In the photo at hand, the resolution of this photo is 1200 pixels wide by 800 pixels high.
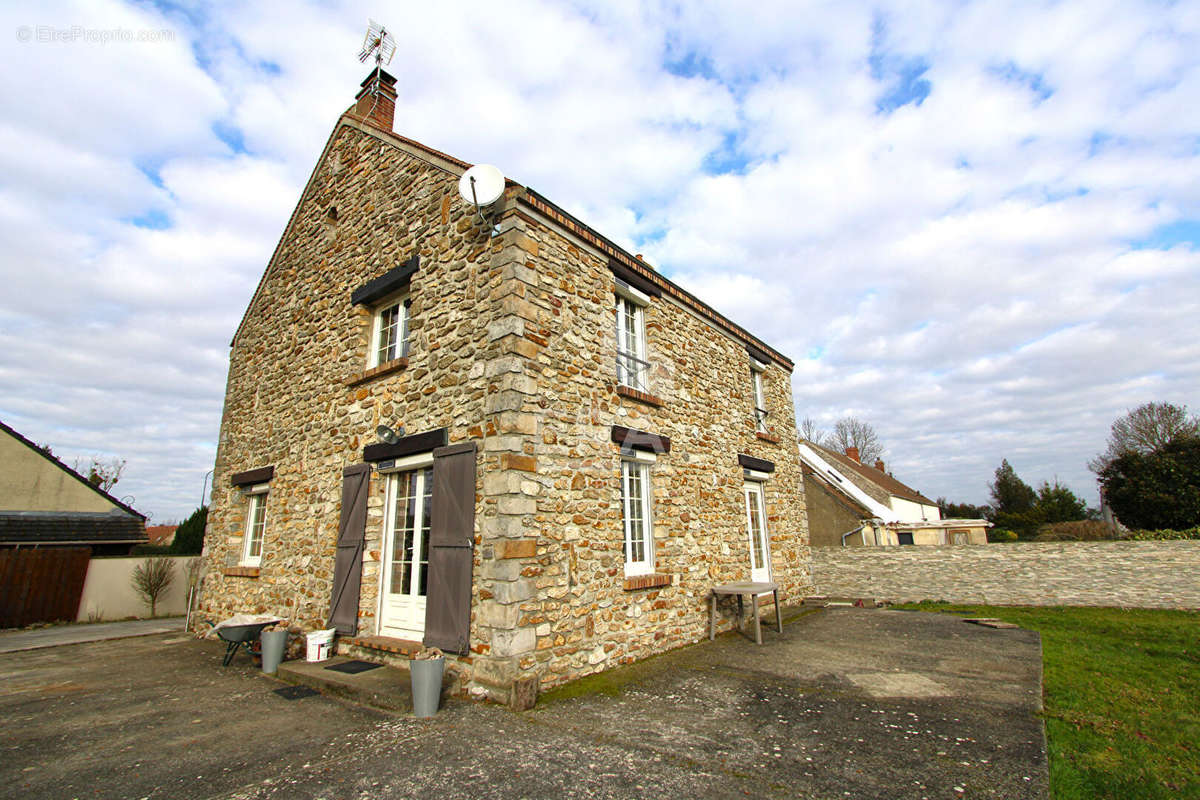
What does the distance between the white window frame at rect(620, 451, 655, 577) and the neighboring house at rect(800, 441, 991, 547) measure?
12751 millimetres

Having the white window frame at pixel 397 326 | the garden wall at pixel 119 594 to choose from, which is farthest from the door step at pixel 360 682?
the garden wall at pixel 119 594

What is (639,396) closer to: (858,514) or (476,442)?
(476,442)

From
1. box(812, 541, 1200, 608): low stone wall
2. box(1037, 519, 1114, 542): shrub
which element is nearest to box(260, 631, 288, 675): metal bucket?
box(812, 541, 1200, 608): low stone wall

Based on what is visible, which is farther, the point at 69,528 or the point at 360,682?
the point at 69,528

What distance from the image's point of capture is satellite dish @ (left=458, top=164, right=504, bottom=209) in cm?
Answer: 571

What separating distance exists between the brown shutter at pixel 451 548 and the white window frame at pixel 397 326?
209 cm

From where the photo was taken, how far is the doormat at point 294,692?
5.30 metres

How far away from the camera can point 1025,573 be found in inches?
436

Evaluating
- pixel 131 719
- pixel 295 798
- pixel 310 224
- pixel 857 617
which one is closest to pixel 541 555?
pixel 295 798

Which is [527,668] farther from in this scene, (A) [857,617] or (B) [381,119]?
(B) [381,119]

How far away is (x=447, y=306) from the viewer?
6219mm

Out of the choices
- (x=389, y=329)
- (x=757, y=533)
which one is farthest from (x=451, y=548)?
(x=757, y=533)

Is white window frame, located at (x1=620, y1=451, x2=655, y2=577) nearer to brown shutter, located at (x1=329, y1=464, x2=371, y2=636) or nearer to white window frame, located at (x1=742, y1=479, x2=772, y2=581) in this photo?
white window frame, located at (x1=742, y1=479, x2=772, y2=581)

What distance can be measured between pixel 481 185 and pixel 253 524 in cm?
738
